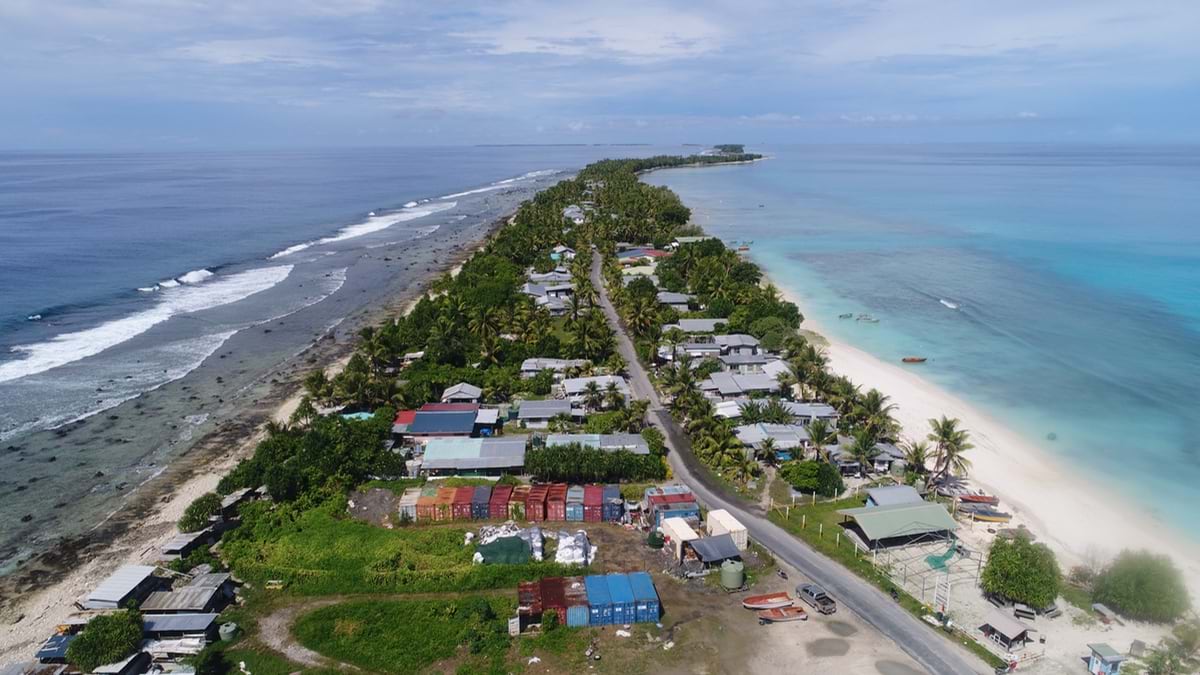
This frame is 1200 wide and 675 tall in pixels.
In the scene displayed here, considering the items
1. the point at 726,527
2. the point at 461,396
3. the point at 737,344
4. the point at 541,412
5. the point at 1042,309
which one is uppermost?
the point at 737,344

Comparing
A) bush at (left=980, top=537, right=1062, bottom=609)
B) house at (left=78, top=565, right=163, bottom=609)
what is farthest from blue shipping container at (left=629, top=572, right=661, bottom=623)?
house at (left=78, top=565, right=163, bottom=609)

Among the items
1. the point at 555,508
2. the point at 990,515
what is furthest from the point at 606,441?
the point at 990,515

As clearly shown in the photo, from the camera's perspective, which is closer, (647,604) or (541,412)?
(647,604)

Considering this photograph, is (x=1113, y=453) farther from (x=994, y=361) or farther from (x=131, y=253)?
(x=131, y=253)

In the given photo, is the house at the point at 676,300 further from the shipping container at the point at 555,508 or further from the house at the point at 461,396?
the shipping container at the point at 555,508

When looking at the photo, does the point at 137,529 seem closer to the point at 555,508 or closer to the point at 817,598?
the point at 555,508

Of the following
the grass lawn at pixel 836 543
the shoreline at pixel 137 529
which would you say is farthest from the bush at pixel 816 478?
the shoreline at pixel 137 529

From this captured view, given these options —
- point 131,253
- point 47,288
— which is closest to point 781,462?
point 47,288
